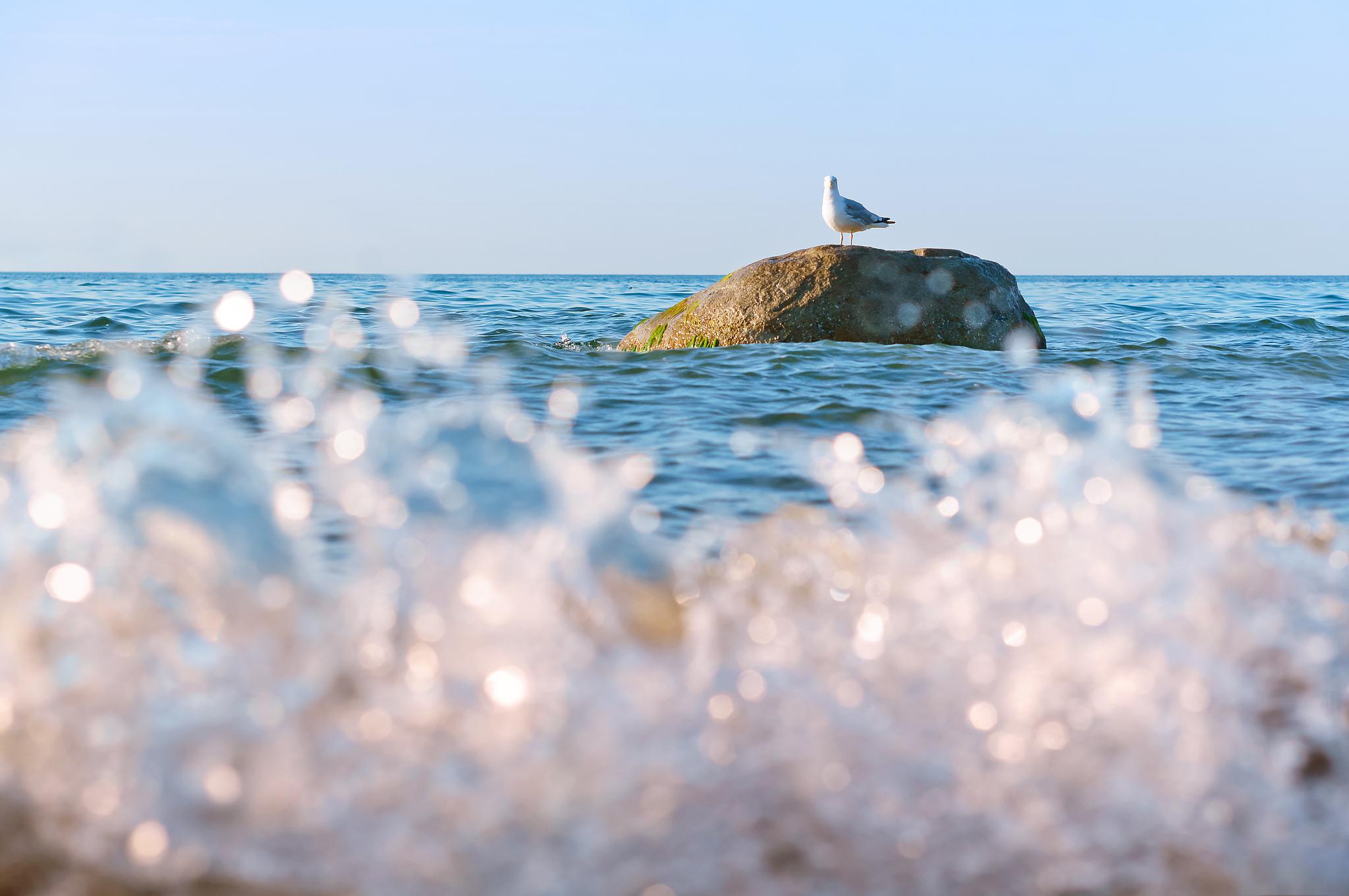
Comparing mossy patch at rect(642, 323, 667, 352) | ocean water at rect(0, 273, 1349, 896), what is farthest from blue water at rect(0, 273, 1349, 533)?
mossy patch at rect(642, 323, 667, 352)

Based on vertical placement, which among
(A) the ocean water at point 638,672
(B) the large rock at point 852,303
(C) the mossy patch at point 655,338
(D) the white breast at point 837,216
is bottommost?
(A) the ocean water at point 638,672

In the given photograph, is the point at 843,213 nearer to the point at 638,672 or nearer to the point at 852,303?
the point at 852,303

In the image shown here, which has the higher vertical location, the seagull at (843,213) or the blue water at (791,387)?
the seagull at (843,213)

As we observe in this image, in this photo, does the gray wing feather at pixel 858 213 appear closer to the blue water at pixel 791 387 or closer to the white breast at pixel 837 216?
the white breast at pixel 837 216

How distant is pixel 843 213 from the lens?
9.96m

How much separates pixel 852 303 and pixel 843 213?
2.04 metres

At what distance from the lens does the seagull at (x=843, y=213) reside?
391 inches

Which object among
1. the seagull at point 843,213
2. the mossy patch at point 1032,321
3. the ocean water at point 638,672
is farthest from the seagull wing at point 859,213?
the ocean water at point 638,672

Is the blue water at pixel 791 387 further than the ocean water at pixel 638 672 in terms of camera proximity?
Yes

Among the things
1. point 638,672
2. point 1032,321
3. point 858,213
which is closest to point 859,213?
point 858,213

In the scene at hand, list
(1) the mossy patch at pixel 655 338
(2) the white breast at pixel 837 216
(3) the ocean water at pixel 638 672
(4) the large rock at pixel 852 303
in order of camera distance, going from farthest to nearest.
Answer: (2) the white breast at pixel 837 216, (1) the mossy patch at pixel 655 338, (4) the large rock at pixel 852 303, (3) the ocean water at pixel 638 672

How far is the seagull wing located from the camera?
32.6 ft

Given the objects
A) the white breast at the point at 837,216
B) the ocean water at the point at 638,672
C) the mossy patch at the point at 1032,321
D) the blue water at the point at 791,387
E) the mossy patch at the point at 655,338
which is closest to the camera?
the ocean water at the point at 638,672

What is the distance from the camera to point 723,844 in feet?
5.40
